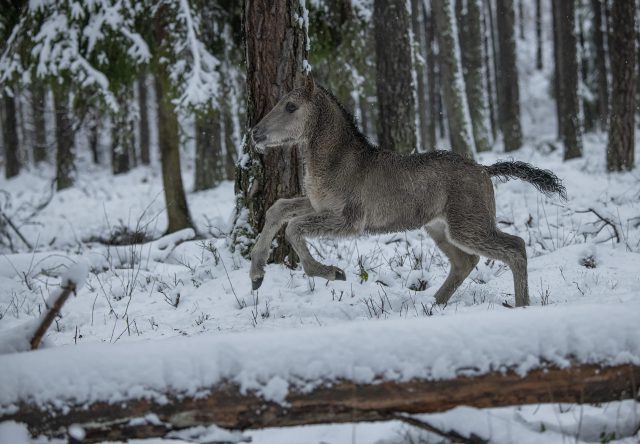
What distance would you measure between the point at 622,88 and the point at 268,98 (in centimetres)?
1017

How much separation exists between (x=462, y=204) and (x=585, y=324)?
2.78 meters

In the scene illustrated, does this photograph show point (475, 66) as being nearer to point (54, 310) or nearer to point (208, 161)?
point (208, 161)

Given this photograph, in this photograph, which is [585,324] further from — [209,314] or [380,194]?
[209,314]

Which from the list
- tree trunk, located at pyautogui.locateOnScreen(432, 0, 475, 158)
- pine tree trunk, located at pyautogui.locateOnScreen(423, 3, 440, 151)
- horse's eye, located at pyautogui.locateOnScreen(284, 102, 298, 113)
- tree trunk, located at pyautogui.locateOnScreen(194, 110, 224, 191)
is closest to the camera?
horse's eye, located at pyautogui.locateOnScreen(284, 102, 298, 113)

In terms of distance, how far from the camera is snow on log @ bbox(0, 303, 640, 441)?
8.87 ft

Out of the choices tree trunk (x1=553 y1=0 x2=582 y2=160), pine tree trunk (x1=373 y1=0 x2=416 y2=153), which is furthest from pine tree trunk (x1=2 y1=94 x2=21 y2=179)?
tree trunk (x1=553 y1=0 x2=582 y2=160)

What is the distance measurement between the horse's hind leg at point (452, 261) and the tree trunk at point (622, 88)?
9.31 meters

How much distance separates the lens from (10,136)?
82.7ft

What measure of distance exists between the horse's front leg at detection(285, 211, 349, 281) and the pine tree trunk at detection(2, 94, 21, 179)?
20172mm

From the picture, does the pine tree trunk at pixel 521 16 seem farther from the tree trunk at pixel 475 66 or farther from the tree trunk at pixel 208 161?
the tree trunk at pixel 208 161

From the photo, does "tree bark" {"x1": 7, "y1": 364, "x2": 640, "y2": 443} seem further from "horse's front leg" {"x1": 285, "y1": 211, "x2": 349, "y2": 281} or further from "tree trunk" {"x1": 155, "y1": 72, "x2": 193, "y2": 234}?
"tree trunk" {"x1": 155, "y1": 72, "x2": 193, "y2": 234}

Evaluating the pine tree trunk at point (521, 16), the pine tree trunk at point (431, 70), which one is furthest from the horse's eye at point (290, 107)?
the pine tree trunk at point (521, 16)

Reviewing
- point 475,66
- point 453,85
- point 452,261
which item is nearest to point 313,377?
point 452,261

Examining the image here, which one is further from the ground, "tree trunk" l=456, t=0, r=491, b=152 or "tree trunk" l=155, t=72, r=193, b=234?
"tree trunk" l=456, t=0, r=491, b=152
